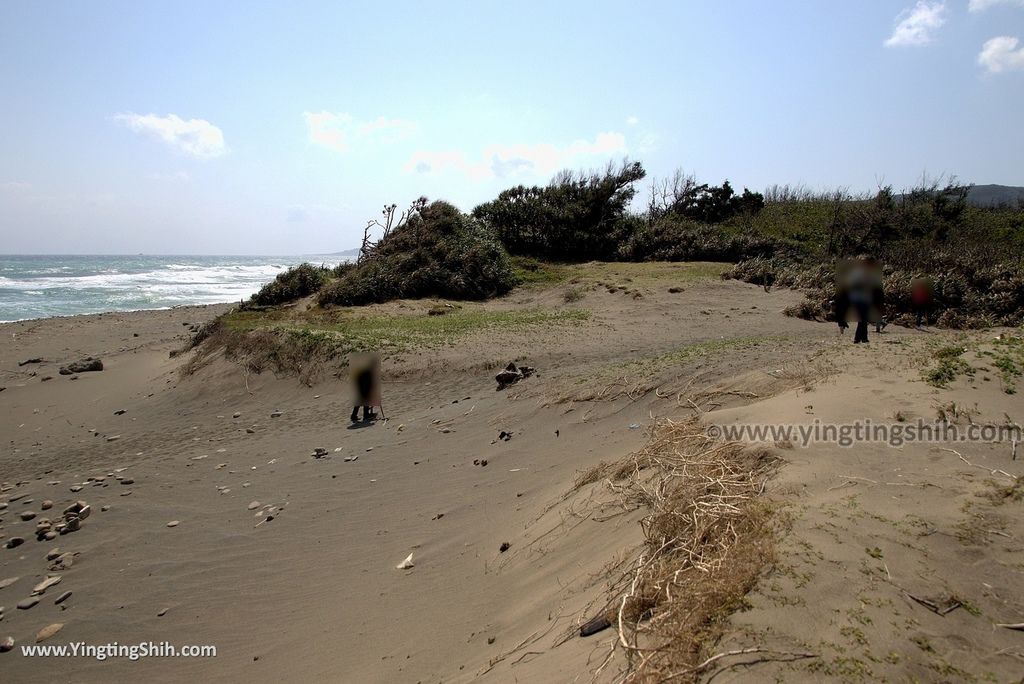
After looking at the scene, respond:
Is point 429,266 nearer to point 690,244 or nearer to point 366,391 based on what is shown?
point 366,391

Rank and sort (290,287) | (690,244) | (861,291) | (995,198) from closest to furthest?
(861,291) → (290,287) → (690,244) → (995,198)

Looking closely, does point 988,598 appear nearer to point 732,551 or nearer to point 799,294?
point 732,551

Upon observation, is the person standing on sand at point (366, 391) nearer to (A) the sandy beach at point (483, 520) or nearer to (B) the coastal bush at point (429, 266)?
(A) the sandy beach at point (483, 520)

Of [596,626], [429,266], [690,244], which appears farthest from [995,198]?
[596,626]

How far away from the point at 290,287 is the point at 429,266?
4382mm

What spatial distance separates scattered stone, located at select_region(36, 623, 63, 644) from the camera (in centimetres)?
459

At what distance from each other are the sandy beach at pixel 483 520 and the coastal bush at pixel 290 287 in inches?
254

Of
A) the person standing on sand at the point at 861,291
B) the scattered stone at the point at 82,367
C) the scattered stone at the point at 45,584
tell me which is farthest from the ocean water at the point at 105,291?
the person standing on sand at the point at 861,291

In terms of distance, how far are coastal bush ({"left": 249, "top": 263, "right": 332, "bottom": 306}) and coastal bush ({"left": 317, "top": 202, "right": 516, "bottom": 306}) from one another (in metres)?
0.61

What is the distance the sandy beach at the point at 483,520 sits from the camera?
243 centimetres

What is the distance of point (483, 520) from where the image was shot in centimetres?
539

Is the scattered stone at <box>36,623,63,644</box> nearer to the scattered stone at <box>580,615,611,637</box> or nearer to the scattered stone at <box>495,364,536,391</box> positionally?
the scattered stone at <box>580,615,611,637</box>

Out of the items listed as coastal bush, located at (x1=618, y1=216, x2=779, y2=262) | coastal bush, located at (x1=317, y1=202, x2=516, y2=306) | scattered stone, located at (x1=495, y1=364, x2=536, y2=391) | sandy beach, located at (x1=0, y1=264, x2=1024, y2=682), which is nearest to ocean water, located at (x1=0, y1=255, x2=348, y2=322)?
coastal bush, located at (x1=317, y1=202, x2=516, y2=306)

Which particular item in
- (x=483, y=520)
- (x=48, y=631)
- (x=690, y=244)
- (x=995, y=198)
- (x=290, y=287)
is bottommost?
(x=48, y=631)
